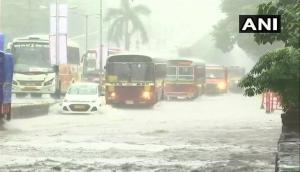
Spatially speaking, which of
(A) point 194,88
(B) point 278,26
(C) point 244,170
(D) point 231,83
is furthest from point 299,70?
(D) point 231,83

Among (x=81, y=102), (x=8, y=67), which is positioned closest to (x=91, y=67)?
(x=81, y=102)

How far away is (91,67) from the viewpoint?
55.0 m

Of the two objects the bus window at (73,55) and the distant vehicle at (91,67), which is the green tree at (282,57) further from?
the distant vehicle at (91,67)

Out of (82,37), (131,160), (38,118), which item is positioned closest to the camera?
(131,160)

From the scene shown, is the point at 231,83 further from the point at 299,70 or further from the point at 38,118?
the point at 299,70

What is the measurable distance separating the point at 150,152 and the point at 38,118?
41.7ft

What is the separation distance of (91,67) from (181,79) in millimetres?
9896

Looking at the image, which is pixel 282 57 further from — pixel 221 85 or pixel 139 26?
pixel 139 26

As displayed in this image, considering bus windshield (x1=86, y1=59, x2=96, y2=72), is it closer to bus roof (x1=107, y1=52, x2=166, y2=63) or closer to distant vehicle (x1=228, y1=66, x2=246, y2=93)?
bus roof (x1=107, y1=52, x2=166, y2=63)

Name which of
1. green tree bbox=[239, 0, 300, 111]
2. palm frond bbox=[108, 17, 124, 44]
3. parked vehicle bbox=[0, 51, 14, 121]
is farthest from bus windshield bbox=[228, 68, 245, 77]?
green tree bbox=[239, 0, 300, 111]

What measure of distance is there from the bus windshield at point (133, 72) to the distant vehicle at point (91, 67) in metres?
17.6

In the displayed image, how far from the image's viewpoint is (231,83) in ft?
236

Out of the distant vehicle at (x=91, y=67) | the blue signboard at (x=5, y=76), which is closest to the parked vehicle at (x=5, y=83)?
the blue signboard at (x=5, y=76)

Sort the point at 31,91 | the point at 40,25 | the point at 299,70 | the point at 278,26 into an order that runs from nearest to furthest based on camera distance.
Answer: the point at 299,70 < the point at 278,26 < the point at 31,91 < the point at 40,25
